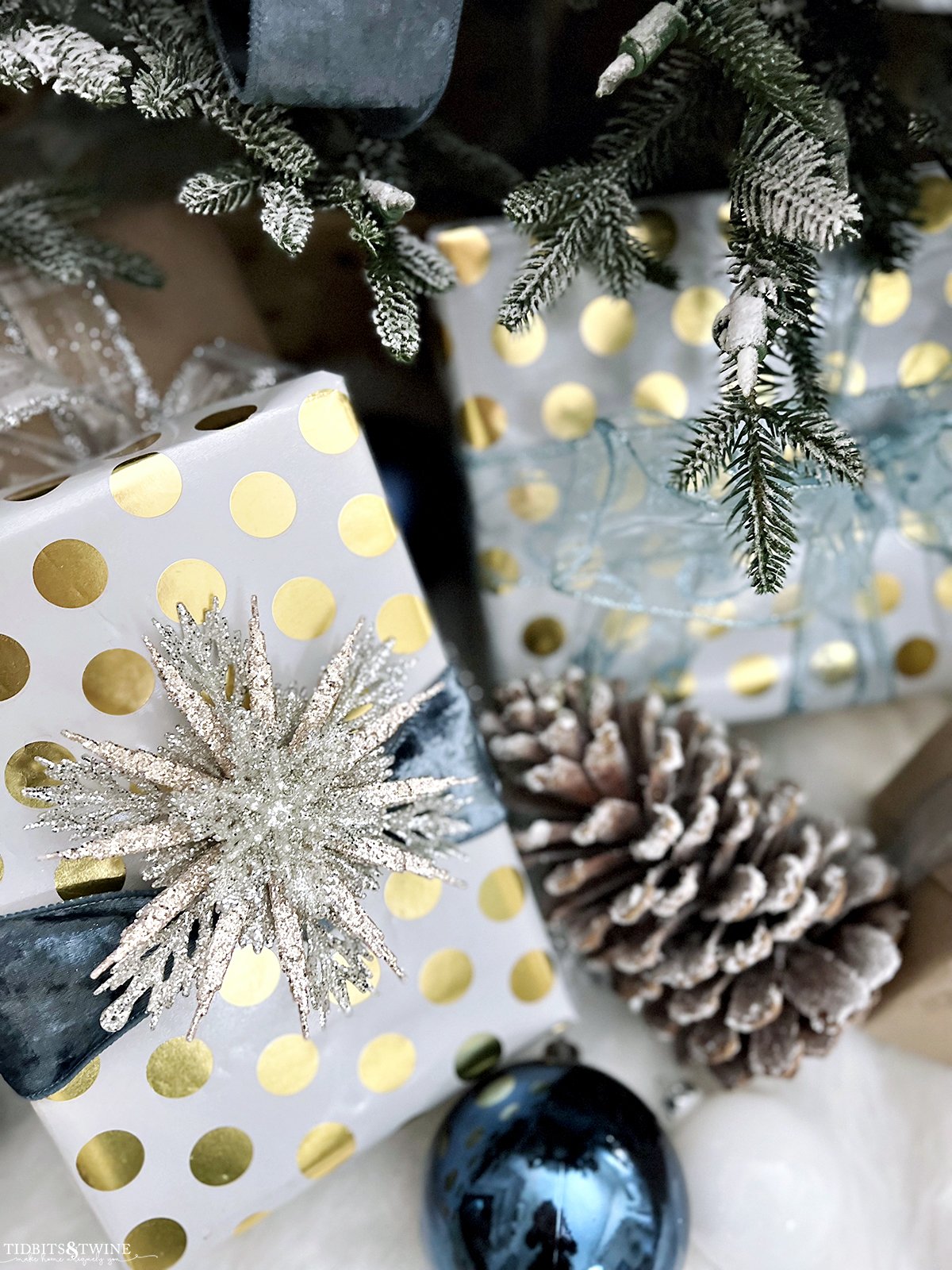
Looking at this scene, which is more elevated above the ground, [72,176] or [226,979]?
[72,176]

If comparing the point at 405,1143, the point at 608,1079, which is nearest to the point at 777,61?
the point at 608,1079

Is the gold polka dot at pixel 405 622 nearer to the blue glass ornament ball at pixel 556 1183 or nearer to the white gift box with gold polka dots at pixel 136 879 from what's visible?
the white gift box with gold polka dots at pixel 136 879

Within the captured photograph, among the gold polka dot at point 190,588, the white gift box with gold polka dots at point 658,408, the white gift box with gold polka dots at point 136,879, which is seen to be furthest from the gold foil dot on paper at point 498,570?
the gold polka dot at point 190,588

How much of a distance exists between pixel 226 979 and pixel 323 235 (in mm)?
514

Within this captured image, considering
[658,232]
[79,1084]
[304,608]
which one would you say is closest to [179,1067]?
[79,1084]

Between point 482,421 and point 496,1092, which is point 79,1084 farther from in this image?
point 482,421

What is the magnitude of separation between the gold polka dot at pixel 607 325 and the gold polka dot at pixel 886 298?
16 cm

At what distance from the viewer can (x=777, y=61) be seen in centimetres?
38

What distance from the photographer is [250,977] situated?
1.61 feet

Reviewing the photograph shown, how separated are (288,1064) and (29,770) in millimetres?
232

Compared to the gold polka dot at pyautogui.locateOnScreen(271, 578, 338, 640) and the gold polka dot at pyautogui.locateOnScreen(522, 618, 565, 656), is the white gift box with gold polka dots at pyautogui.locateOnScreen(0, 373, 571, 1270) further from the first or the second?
Answer: the gold polka dot at pyautogui.locateOnScreen(522, 618, 565, 656)

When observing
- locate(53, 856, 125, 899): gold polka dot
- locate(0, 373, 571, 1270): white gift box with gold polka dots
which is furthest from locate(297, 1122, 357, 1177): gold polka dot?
locate(53, 856, 125, 899): gold polka dot

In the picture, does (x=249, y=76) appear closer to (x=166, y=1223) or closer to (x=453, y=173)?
(x=453, y=173)

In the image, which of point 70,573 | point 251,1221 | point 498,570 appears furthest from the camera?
point 498,570
